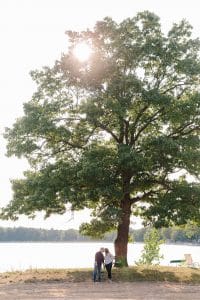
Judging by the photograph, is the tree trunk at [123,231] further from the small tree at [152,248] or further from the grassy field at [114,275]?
the small tree at [152,248]

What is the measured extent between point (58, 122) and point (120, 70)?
542 centimetres

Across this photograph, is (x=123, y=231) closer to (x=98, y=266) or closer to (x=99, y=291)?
(x=98, y=266)

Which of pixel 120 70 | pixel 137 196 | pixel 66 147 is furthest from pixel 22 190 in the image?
pixel 120 70

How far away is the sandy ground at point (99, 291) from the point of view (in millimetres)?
21978

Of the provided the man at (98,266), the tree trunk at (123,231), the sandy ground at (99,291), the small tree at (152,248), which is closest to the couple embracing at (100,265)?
the man at (98,266)

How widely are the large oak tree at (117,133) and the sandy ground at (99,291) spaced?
5476 mm

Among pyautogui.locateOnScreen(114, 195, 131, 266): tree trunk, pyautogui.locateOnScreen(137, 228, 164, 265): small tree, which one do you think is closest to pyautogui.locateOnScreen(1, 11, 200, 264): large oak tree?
pyautogui.locateOnScreen(114, 195, 131, 266): tree trunk

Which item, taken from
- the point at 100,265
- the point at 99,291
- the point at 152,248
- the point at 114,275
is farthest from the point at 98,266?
the point at 152,248

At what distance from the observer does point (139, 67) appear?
34.7 meters

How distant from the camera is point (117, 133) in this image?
117ft

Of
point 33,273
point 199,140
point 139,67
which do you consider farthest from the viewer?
point 139,67

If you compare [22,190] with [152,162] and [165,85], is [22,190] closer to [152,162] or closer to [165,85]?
[152,162]

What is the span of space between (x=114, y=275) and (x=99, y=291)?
516 centimetres

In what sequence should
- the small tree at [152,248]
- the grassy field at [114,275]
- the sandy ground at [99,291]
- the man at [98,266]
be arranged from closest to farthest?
1. the sandy ground at [99,291]
2. the man at [98,266]
3. the grassy field at [114,275]
4. the small tree at [152,248]
